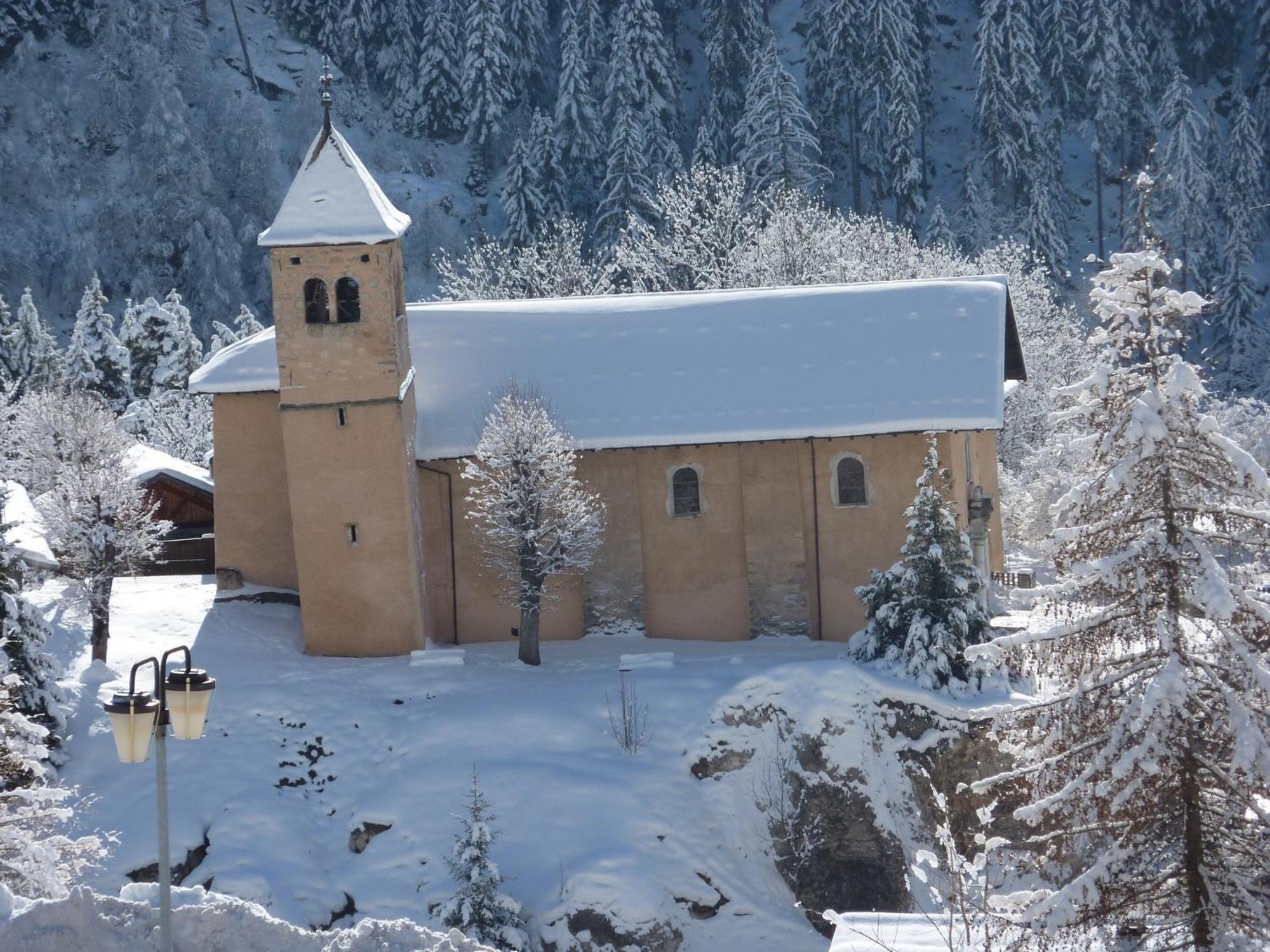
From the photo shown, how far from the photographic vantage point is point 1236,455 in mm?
15273

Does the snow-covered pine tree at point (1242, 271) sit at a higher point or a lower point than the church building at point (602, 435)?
higher

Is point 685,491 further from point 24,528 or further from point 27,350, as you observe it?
point 27,350

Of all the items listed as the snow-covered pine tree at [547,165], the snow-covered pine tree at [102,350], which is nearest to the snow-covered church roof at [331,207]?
the snow-covered pine tree at [102,350]

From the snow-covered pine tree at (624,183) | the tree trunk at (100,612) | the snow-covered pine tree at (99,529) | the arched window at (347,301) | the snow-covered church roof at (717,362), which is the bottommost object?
the tree trunk at (100,612)

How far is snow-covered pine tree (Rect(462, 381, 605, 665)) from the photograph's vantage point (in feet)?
98.9

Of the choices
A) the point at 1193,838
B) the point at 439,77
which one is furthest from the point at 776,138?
the point at 1193,838

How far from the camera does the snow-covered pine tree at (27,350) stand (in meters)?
61.8

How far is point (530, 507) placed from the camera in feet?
98.9

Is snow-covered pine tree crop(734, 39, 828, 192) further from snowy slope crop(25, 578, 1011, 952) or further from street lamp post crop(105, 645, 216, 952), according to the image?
street lamp post crop(105, 645, 216, 952)

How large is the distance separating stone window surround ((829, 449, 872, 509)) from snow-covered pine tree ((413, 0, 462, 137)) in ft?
196

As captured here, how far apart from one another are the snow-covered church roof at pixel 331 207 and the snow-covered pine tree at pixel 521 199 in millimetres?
44107

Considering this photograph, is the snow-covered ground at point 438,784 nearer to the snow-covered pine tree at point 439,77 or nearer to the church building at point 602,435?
the church building at point 602,435

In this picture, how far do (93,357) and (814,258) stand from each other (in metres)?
28.7

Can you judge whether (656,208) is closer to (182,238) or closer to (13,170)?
(182,238)
